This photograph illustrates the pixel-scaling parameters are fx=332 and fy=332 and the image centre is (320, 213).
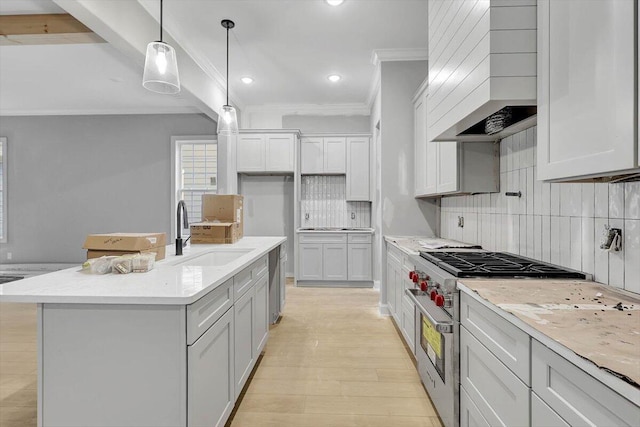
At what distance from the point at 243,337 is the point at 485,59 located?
2.03m

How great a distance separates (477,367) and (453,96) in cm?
144

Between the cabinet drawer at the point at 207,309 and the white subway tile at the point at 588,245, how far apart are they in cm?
178

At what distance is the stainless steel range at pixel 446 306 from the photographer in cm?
163

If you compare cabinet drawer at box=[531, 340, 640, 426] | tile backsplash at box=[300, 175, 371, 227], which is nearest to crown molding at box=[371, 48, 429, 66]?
tile backsplash at box=[300, 175, 371, 227]

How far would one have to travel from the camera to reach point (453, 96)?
194 cm

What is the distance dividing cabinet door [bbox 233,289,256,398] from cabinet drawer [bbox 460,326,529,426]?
122 centimetres

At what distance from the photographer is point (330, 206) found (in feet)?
18.9

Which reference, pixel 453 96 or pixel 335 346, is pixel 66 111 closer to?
pixel 335 346

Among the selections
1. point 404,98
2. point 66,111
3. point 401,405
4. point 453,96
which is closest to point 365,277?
point 404,98

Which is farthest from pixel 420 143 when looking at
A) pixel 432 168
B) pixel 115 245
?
pixel 115 245

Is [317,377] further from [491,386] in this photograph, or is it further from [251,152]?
[251,152]

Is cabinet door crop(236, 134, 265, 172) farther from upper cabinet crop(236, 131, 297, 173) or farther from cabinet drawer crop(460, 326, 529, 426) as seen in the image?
cabinet drawer crop(460, 326, 529, 426)

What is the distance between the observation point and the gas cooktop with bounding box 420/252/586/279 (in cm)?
159

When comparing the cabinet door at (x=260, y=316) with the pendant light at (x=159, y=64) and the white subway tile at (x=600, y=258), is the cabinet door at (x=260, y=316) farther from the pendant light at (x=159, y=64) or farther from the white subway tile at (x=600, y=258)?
the white subway tile at (x=600, y=258)
